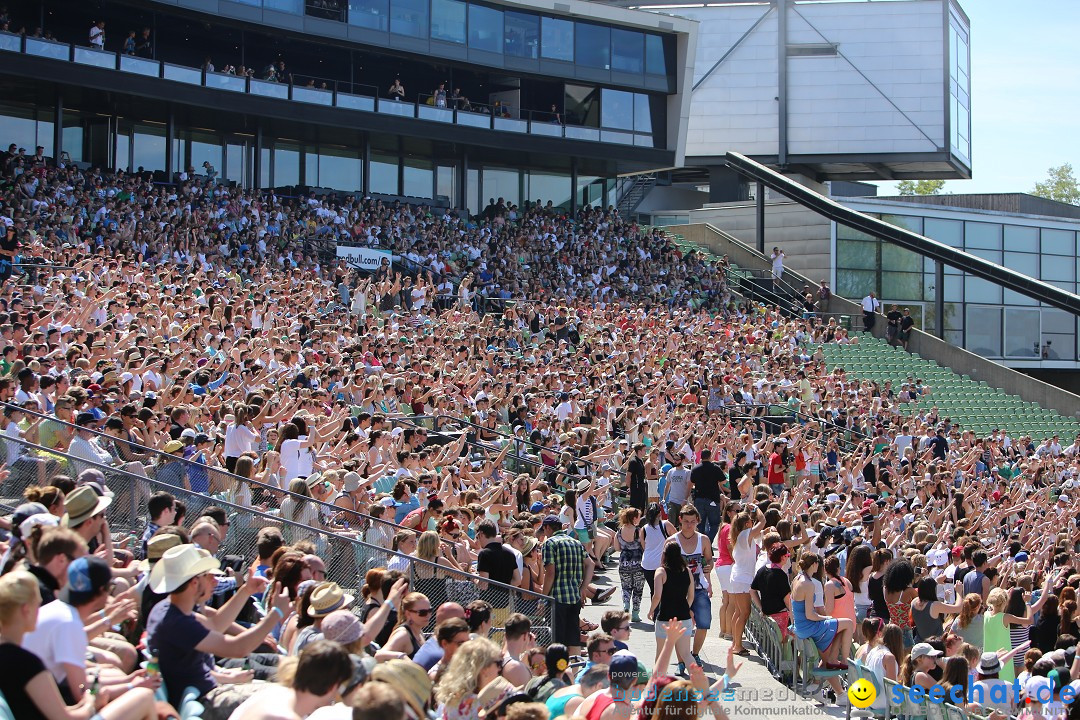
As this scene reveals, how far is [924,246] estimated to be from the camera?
3844 cm

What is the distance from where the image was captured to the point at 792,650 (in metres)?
10.9

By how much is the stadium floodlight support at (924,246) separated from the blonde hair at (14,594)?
36.1 meters

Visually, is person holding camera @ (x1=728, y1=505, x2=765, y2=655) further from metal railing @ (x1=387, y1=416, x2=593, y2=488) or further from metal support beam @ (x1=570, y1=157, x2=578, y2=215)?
metal support beam @ (x1=570, y1=157, x2=578, y2=215)

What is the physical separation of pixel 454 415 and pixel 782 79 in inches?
1559

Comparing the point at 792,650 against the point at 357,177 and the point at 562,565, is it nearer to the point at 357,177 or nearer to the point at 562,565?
the point at 562,565

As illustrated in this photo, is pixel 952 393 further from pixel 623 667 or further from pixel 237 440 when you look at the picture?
pixel 623 667

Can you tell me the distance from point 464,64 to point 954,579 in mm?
31430

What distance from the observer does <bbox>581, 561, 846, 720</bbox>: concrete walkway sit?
Answer: 1008cm

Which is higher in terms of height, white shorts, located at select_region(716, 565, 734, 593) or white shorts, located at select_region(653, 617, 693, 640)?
white shorts, located at select_region(716, 565, 734, 593)

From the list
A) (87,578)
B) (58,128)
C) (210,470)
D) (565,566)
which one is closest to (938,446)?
(565,566)

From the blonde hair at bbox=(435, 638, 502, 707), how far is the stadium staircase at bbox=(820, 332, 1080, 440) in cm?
2605

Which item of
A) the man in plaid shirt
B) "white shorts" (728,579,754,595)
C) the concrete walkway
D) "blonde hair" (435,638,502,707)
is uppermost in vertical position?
"blonde hair" (435,638,502,707)

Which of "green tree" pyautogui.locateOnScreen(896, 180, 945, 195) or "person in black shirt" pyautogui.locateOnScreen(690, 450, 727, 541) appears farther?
"green tree" pyautogui.locateOnScreen(896, 180, 945, 195)

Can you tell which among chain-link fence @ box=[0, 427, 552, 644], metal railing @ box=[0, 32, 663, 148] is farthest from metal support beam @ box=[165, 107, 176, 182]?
chain-link fence @ box=[0, 427, 552, 644]
